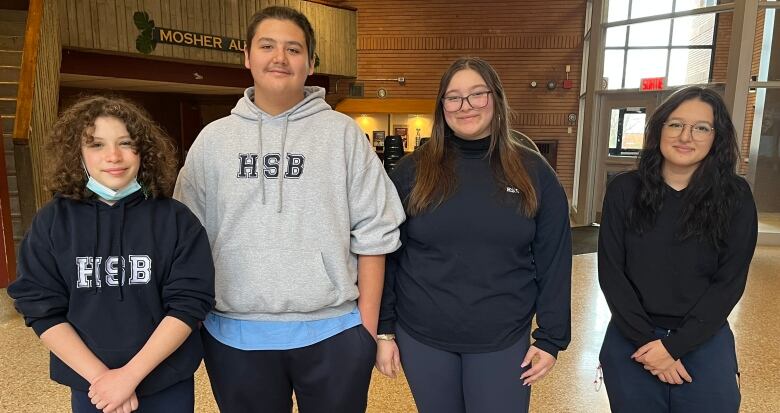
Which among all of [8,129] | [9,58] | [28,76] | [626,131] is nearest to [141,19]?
[9,58]

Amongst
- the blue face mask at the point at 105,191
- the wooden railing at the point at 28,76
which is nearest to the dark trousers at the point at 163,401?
the blue face mask at the point at 105,191

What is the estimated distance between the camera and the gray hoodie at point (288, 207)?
1.42 metres

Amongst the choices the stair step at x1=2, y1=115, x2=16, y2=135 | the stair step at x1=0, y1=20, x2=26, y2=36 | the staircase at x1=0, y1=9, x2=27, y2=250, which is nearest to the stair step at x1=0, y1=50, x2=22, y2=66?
the staircase at x1=0, y1=9, x2=27, y2=250

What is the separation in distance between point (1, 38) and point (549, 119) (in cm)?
999

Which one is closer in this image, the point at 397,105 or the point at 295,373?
the point at 295,373

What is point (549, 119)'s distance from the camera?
38.3ft

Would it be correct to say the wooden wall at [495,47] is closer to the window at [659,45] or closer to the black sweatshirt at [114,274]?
the window at [659,45]

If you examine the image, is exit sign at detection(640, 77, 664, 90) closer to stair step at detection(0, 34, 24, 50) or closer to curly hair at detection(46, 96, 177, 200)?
curly hair at detection(46, 96, 177, 200)

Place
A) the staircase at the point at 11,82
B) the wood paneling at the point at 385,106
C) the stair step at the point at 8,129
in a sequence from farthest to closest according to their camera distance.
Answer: the wood paneling at the point at 385,106 < the stair step at the point at 8,129 < the staircase at the point at 11,82

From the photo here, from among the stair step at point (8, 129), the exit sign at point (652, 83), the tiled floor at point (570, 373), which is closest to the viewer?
the tiled floor at point (570, 373)

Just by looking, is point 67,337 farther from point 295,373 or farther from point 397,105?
point 397,105

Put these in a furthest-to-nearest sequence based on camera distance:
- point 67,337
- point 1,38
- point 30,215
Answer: point 1,38, point 30,215, point 67,337

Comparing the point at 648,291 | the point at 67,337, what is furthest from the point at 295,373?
the point at 648,291

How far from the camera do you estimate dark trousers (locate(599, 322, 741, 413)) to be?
1.58 m
